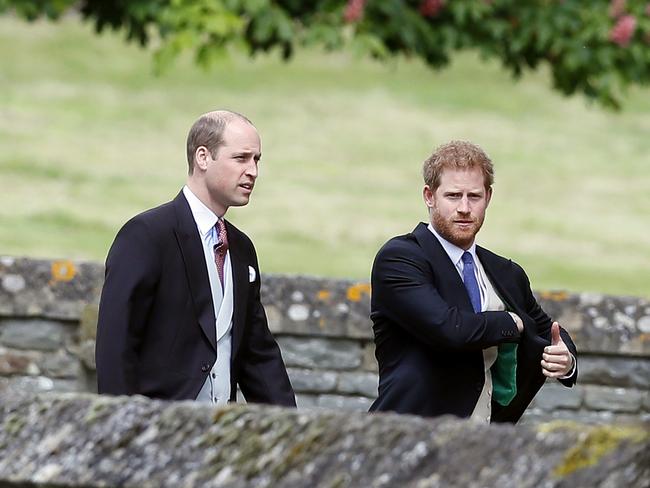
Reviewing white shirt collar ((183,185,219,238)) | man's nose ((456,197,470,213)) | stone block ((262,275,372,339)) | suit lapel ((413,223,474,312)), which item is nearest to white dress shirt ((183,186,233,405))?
white shirt collar ((183,185,219,238))

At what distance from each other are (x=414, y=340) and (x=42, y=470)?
1.94 metres

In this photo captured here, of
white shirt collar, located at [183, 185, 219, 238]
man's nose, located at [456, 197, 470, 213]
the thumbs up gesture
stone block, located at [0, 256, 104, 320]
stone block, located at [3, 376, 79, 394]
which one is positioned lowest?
stone block, located at [3, 376, 79, 394]

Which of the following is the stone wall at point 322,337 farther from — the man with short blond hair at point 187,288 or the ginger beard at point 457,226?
the ginger beard at point 457,226

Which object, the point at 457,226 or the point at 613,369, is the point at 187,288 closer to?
the point at 457,226

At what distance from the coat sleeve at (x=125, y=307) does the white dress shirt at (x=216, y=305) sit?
19 centimetres

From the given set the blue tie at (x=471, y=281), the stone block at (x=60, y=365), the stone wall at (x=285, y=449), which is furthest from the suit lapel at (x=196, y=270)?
the stone block at (x=60, y=365)

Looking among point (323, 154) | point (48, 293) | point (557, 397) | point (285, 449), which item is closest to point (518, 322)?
point (285, 449)

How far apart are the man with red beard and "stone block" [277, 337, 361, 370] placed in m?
2.45

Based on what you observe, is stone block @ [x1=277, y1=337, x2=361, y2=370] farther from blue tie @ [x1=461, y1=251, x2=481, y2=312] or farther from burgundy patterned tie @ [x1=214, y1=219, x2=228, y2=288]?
blue tie @ [x1=461, y1=251, x2=481, y2=312]

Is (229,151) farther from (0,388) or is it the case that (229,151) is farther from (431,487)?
(431,487)

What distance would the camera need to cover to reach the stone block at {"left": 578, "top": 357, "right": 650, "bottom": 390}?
686 cm

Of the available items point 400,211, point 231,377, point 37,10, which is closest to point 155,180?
point 400,211

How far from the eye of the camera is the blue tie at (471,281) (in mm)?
4352

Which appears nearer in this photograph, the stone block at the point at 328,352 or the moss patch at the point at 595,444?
the moss patch at the point at 595,444
